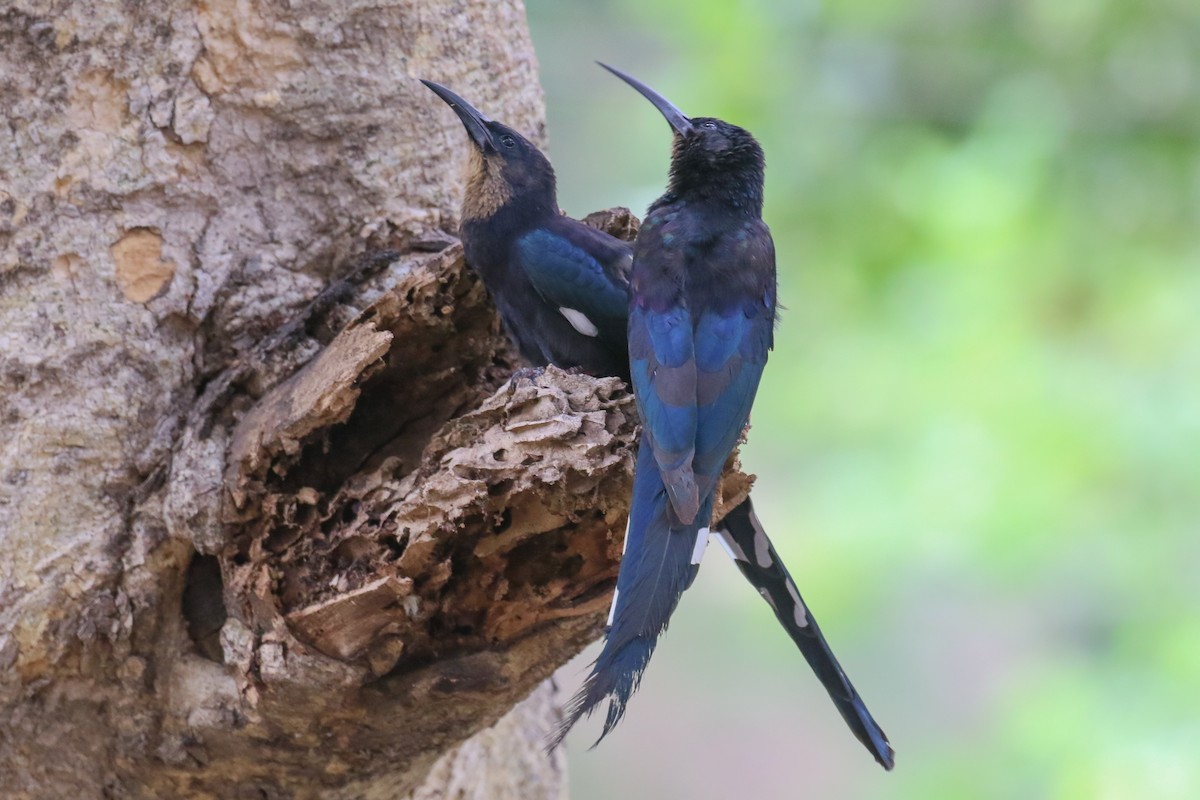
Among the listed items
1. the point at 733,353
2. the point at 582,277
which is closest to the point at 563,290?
the point at 582,277

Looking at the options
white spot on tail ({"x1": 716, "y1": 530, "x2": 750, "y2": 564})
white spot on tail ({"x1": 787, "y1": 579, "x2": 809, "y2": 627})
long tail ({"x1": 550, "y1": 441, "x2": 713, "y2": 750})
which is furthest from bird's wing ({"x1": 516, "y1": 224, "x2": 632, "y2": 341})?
long tail ({"x1": 550, "y1": 441, "x2": 713, "y2": 750})

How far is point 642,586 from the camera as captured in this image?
1.53m

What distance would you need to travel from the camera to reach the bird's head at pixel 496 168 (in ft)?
7.32

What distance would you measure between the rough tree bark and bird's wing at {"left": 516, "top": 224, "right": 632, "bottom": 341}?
0.15 m

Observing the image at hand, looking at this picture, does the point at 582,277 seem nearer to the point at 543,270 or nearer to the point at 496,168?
the point at 543,270

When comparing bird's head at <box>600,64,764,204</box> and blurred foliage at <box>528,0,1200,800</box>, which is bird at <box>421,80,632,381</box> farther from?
blurred foliage at <box>528,0,1200,800</box>

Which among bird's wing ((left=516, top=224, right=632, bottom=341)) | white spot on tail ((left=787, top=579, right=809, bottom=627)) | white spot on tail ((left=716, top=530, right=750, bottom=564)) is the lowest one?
white spot on tail ((left=787, top=579, right=809, bottom=627))

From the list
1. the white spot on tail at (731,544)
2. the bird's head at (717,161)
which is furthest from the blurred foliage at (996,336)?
the white spot on tail at (731,544)

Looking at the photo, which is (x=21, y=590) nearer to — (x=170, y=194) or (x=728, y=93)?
(x=170, y=194)

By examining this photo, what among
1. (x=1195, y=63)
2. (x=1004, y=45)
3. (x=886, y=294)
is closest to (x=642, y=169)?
(x=886, y=294)

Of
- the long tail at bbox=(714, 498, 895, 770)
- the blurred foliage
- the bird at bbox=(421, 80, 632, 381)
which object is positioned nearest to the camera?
the long tail at bbox=(714, 498, 895, 770)

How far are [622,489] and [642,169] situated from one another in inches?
93.8

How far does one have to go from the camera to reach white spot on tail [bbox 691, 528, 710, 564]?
1.60 metres

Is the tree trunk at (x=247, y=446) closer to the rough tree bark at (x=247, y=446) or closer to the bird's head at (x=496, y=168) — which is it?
the rough tree bark at (x=247, y=446)
